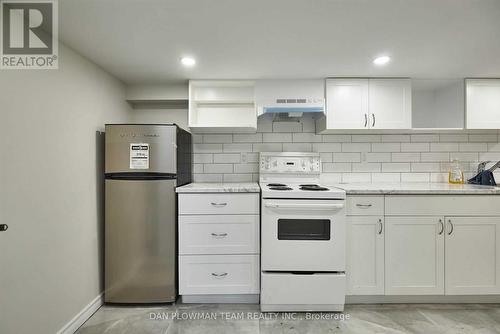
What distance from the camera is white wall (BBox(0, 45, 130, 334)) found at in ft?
4.21

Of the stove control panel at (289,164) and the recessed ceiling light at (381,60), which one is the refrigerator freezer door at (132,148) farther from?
the recessed ceiling light at (381,60)

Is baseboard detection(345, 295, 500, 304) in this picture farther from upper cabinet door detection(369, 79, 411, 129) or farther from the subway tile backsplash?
upper cabinet door detection(369, 79, 411, 129)

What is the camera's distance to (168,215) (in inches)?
79.5

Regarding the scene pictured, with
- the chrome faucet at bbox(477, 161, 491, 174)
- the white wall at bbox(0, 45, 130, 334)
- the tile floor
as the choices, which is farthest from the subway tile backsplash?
the tile floor

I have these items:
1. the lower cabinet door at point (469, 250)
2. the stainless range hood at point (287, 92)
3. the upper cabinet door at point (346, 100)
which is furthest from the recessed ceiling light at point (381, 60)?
the lower cabinet door at point (469, 250)

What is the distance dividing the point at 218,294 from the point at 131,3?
2104 millimetres

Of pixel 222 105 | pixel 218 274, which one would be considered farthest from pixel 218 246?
pixel 222 105

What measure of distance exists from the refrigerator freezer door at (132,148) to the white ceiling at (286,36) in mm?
550

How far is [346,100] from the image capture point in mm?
2303

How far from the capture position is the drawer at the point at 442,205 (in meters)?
2.00

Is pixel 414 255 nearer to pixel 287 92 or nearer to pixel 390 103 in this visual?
pixel 390 103

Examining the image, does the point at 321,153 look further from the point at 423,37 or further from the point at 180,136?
the point at 180,136

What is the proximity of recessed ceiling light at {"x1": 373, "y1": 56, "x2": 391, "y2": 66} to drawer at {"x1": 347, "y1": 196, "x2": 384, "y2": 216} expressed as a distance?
110 cm

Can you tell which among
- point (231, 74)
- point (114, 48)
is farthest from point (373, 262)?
point (114, 48)
